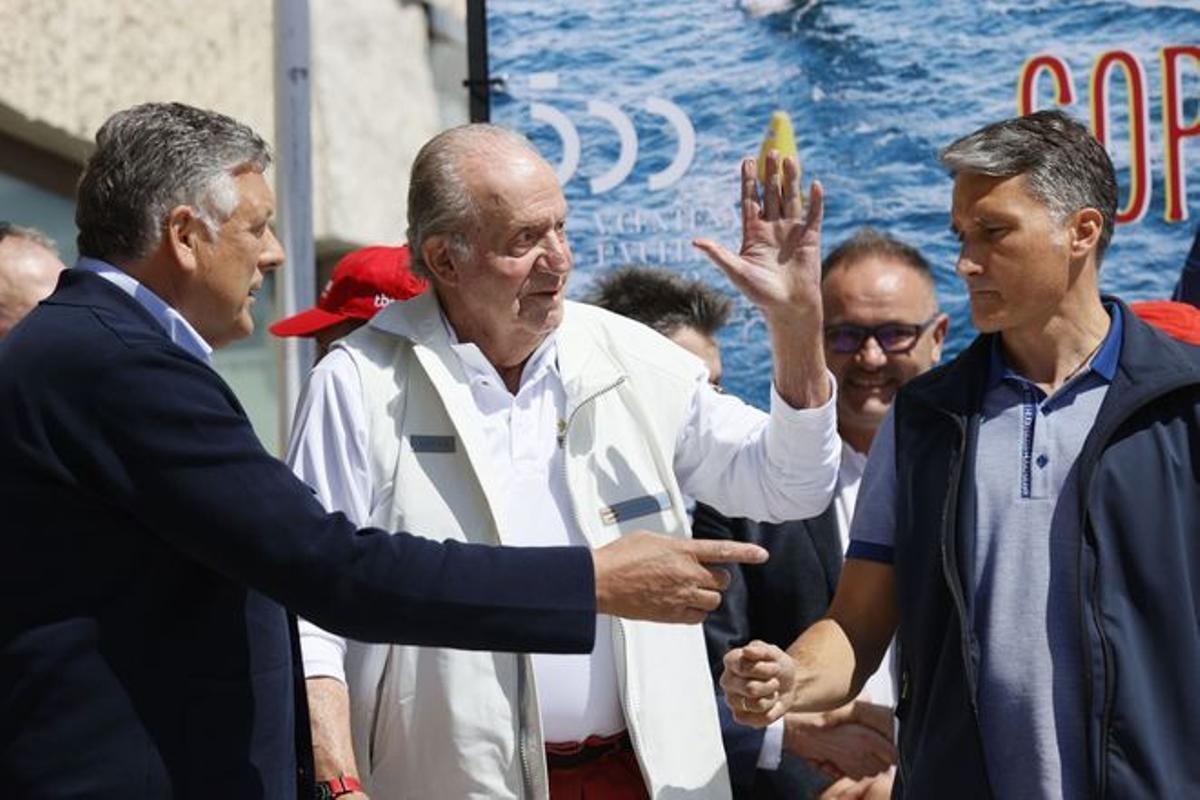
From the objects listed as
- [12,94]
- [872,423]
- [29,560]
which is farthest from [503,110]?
[12,94]

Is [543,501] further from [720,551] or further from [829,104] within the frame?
[829,104]

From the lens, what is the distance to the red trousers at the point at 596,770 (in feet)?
11.6

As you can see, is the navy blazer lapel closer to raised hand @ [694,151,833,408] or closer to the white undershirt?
the white undershirt

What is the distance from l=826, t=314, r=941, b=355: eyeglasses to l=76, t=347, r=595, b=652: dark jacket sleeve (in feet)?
5.42

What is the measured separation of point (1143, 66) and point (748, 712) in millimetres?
2243

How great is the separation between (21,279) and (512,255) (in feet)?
5.31

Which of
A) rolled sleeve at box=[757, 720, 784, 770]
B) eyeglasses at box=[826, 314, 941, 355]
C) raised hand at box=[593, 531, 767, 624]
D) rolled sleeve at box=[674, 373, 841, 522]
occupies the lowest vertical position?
rolled sleeve at box=[757, 720, 784, 770]

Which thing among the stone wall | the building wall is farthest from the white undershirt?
the stone wall

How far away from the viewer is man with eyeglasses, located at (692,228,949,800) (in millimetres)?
3992

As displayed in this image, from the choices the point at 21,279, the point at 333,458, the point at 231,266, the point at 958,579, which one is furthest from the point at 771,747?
the point at 21,279

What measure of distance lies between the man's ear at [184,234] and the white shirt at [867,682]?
139 centimetres

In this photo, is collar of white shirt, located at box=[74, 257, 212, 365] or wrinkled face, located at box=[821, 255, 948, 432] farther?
wrinkled face, located at box=[821, 255, 948, 432]

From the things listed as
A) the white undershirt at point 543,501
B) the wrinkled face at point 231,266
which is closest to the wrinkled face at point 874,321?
the white undershirt at point 543,501

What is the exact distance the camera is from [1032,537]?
10.4 feet
